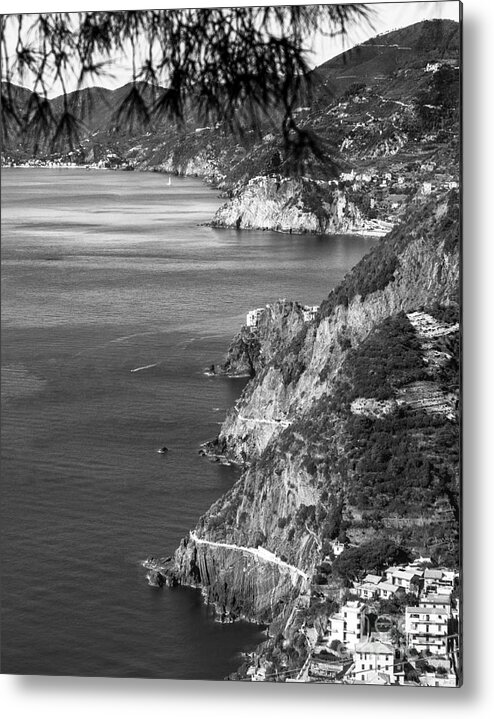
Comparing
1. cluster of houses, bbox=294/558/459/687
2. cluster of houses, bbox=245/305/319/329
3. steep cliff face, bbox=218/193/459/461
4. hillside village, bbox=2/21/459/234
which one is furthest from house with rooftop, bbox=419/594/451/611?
cluster of houses, bbox=245/305/319/329

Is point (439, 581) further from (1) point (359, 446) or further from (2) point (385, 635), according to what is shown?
(1) point (359, 446)

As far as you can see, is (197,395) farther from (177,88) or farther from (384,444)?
(177,88)

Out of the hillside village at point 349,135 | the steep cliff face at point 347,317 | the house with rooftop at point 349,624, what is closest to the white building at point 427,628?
the house with rooftop at point 349,624

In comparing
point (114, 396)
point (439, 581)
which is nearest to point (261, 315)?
point (114, 396)

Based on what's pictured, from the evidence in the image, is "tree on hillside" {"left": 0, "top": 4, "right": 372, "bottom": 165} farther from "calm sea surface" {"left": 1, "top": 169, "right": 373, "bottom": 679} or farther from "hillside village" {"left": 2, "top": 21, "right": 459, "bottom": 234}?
"calm sea surface" {"left": 1, "top": 169, "right": 373, "bottom": 679}

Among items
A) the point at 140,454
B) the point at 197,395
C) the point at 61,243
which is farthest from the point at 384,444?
the point at 197,395
